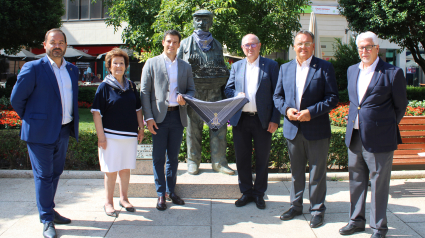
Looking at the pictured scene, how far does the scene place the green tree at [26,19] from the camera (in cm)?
1044

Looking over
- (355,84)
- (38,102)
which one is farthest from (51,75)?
(355,84)

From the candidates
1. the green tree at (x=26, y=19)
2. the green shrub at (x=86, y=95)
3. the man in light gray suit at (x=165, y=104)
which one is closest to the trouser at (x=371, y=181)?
the man in light gray suit at (x=165, y=104)

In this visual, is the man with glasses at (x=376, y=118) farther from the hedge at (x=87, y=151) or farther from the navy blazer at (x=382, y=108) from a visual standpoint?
the hedge at (x=87, y=151)

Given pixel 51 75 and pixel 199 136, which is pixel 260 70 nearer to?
pixel 199 136

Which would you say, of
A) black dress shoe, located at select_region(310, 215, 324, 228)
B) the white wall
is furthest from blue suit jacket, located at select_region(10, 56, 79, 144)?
the white wall

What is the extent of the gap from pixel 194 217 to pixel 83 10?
27.2 meters

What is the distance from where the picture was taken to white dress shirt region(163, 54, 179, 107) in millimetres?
4027

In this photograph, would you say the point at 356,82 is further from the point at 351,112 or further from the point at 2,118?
the point at 2,118

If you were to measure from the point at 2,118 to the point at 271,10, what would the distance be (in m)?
7.89

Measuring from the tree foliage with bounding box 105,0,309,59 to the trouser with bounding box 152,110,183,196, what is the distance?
444 cm

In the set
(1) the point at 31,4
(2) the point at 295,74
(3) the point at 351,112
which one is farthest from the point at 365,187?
(1) the point at 31,4

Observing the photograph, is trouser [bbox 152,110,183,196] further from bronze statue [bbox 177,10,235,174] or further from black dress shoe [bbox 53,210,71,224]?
black dress shoe [bbox 53,210,71,224]

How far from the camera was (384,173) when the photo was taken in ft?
10.8

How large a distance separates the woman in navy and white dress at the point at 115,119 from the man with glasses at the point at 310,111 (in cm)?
169
